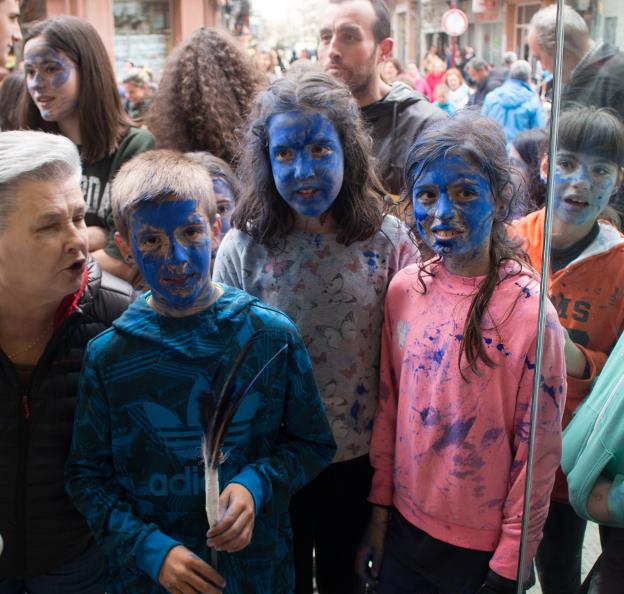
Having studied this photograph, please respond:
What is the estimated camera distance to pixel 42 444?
5.06 feet

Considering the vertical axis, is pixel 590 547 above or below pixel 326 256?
below

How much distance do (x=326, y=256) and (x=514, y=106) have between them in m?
1.64

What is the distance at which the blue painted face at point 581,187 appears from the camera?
45.8 inches

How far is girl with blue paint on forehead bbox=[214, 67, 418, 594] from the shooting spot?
166 centimetres

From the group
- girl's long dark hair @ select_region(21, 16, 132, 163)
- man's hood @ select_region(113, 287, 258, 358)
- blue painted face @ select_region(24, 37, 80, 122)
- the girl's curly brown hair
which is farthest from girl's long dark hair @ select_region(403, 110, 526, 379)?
blue painted face @ select_region(24, 37, 80, 122)

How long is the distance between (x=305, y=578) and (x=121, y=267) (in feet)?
3.76

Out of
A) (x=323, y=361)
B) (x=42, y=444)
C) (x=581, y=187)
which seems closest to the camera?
(x=581, y=187)

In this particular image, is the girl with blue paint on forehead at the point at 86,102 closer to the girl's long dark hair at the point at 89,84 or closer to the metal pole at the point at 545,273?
the girl's long dark hair at the point at 89,84

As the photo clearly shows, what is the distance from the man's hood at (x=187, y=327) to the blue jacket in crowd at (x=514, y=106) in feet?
3.38

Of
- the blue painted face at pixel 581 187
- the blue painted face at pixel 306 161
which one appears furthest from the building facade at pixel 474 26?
the blue painted face at pixel 306 161

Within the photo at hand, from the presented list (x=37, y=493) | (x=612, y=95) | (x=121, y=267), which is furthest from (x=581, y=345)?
(x=121, y=267)

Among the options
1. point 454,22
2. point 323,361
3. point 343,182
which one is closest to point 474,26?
point 454,22

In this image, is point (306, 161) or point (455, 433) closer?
point (455, 433)

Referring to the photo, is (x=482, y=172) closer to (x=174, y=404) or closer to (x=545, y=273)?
(x=545, y=273)
